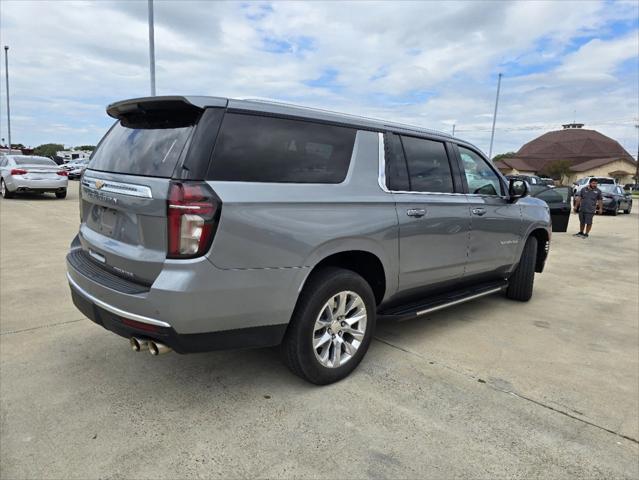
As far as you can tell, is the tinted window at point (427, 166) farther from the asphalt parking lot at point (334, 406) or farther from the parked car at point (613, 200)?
the parked car at point (613, 200)

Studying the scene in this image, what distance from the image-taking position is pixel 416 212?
12.1 feet

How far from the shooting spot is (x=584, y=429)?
2.86m

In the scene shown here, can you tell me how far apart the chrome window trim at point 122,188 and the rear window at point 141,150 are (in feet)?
0.30

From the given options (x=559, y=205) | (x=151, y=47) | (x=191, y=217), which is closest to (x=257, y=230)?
(x=191, y=217)

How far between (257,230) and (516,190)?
11.3 feet

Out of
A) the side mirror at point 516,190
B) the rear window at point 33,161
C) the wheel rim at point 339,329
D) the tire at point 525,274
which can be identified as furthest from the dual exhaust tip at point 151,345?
the rear window at point 33,161

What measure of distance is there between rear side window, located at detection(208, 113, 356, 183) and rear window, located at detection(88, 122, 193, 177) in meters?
0.25

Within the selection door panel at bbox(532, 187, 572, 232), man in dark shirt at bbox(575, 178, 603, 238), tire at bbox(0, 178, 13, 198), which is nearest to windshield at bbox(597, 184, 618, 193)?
man in dark shirt at bbox(575, 178, 603, 238)

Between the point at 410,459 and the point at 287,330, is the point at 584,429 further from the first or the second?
the point at 287,330

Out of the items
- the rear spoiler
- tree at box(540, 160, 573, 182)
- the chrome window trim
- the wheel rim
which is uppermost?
tree at box(540, 160, 573, 182)

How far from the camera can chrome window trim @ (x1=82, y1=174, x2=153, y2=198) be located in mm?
2609

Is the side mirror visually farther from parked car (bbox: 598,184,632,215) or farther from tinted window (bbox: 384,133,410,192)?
parked car (bbox: 598,184,632,215)

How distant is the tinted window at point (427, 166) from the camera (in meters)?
3.81

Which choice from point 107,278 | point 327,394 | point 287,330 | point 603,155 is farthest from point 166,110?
point 603,155
